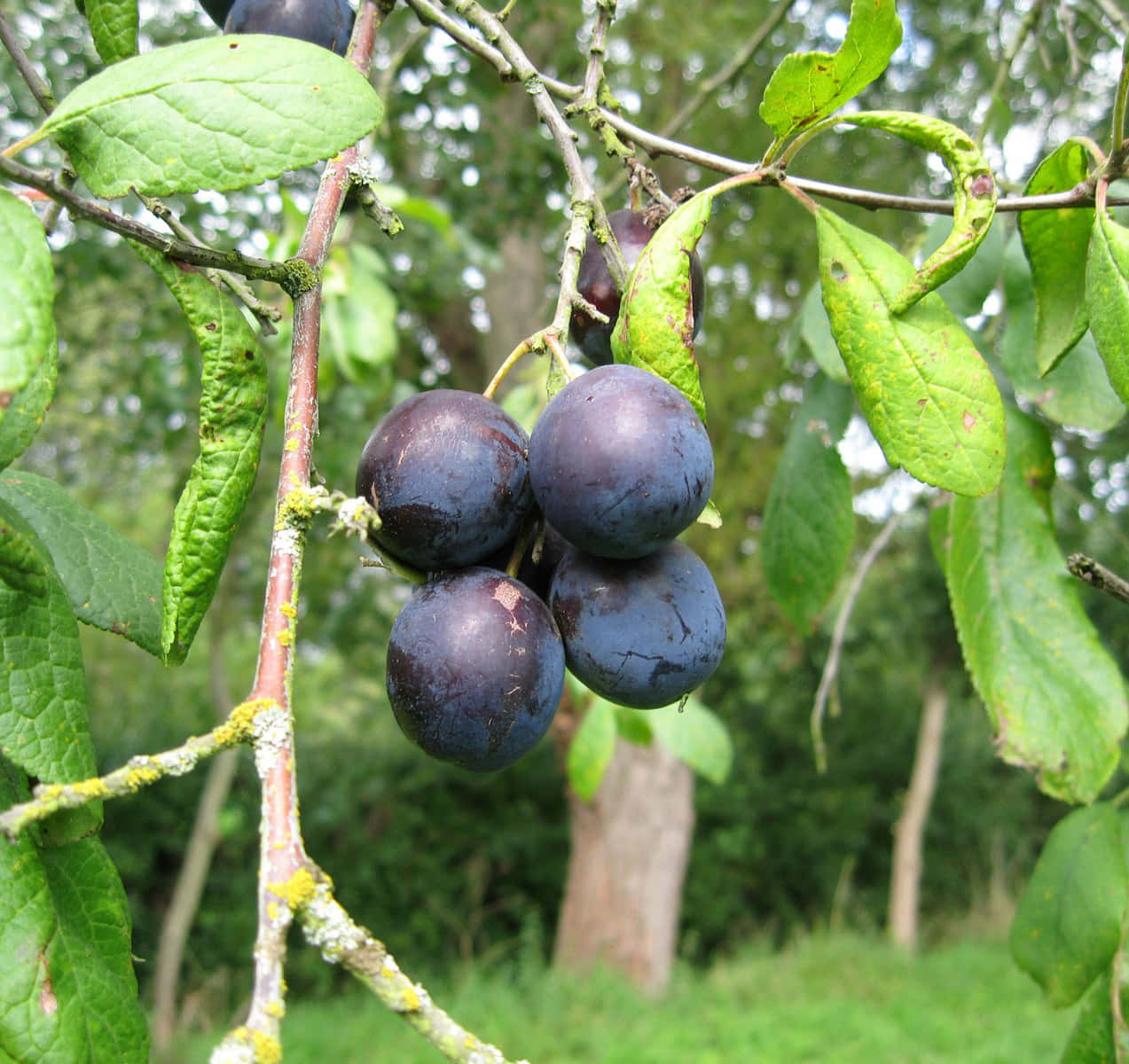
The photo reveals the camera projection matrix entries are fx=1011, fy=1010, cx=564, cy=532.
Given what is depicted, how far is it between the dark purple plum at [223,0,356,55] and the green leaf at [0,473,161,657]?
59 cm

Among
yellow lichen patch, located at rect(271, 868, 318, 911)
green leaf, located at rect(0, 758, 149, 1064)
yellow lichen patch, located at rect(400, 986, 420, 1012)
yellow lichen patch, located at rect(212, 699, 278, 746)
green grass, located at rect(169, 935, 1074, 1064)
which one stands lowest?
green grass, located at rect(169, 935, 1074, 1064)

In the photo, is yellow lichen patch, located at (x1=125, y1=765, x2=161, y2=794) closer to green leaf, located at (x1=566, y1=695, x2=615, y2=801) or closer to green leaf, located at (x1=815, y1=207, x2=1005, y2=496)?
green leaf, located at (x1=815, y1=207, x2=1005, y2=496)

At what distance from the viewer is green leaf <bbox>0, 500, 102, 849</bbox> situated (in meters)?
0.73

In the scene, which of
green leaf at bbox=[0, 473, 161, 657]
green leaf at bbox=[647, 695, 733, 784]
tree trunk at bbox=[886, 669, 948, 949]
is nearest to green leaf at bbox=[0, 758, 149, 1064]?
green leaf at bbox=[0, 473, 161, 657]

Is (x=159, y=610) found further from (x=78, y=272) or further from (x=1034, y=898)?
(x=78, y=272)

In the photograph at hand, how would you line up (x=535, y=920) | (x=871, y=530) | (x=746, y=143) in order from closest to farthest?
1. (x=746, y=143)
2. (x=871, y=530)
3. (x=535, y=920)

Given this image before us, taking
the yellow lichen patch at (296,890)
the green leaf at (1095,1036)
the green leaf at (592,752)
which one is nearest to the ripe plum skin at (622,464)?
the yellow lichen patch at (296,890)

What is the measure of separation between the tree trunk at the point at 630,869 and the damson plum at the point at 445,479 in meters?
6.62

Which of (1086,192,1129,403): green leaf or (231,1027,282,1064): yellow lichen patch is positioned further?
(1086,192,1129,403): green leaf

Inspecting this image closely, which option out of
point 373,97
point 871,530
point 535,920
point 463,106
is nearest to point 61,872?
point 373,97

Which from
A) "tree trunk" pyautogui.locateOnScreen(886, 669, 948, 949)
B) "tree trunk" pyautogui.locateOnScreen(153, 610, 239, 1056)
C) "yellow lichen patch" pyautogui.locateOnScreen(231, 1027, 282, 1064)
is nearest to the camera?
"yellow lichen patch" pyautogui.locateOnScreen(231, 1027, 282, 1064)

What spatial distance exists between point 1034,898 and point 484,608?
1.05m

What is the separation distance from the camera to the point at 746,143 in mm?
6574

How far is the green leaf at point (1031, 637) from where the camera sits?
50.1 inches
